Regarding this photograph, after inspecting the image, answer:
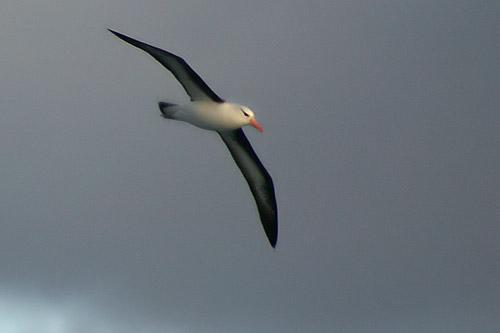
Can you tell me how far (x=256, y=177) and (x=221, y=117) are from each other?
4027mm

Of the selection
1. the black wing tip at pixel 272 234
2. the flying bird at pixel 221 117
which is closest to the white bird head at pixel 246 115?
the flying bird at pixel 221 117

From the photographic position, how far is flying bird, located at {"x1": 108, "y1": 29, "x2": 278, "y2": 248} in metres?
29.3

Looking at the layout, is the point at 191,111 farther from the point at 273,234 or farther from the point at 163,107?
the point at 273,234

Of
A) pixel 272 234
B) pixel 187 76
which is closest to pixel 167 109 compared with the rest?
pixel 187 76

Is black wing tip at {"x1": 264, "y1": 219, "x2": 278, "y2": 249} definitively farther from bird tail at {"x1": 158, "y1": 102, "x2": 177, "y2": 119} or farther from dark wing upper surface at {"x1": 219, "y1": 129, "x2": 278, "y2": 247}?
bird tail at {"x1": 158, "y1": 102, "x2": 177, "y2": 119}

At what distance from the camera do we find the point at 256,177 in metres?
33.8

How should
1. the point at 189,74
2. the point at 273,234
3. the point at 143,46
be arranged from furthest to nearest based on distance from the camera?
the point at 273,234
the point at 189,74
the point at 143,46

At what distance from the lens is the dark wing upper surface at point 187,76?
28766mm

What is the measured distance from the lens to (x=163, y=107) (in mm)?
30000

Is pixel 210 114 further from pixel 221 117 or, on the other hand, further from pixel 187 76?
pixel 187 76

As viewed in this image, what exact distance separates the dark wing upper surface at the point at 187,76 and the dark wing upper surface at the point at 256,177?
2575 millimetres

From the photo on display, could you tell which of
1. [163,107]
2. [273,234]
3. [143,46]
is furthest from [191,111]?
[273,234]

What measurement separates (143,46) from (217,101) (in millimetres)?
3791

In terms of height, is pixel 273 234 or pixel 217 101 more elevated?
pixel 217 101
